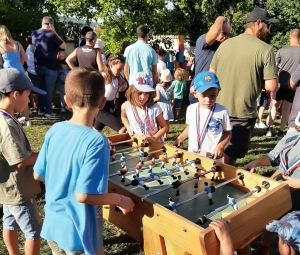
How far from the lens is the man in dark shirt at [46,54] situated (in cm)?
781

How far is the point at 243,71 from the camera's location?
13.3 ft

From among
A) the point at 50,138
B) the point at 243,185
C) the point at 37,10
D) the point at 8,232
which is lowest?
the point at 8,232

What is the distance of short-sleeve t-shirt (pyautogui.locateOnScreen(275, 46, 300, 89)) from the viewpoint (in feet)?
22.9

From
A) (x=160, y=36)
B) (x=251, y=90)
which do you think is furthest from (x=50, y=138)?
(x=160, y=36)

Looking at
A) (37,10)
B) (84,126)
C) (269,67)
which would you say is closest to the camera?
(84,126)

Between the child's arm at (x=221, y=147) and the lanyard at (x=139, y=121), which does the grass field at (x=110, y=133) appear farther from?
the lanyard at (x=139, y=121)

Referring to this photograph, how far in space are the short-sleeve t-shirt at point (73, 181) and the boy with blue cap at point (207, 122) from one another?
64.5 inches

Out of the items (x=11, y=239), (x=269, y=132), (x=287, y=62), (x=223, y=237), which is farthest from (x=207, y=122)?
(x=287, y=62)

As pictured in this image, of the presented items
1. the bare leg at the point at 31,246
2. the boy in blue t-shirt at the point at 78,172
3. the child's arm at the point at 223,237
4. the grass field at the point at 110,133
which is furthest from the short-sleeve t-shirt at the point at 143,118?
the child's arm at the point at 223,237

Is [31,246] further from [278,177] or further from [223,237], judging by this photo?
[278,177]

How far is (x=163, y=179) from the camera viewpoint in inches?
118

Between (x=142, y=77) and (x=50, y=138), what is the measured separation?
227cm

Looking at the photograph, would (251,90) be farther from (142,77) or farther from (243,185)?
(243,185)

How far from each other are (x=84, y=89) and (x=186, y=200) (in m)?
1.10
